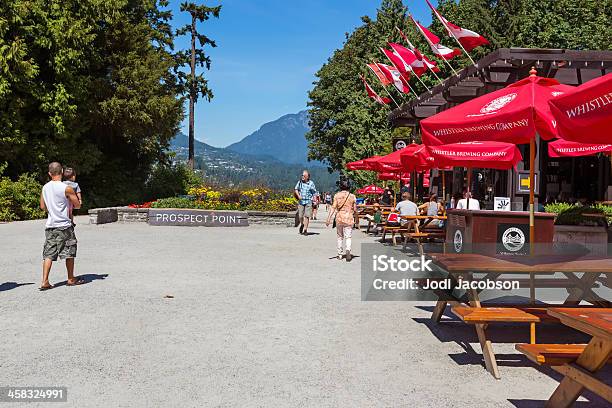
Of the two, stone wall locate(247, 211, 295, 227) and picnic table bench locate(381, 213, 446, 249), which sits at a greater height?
picnic table bench locate(381, 213, 446, 249)

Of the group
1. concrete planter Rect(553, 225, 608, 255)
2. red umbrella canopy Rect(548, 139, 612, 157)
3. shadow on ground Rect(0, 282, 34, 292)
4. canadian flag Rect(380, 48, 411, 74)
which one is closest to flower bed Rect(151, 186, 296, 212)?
canadian flag Rect(380, 48, 411, 74)

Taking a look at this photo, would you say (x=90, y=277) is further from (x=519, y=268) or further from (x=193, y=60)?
(x=193, y=60)

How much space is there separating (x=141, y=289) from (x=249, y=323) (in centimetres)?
260

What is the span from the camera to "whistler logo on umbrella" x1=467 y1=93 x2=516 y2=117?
5816mm

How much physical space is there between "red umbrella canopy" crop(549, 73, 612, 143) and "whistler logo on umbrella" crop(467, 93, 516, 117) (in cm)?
140

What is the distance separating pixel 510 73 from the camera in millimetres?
14930

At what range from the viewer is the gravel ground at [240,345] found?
4223 mm

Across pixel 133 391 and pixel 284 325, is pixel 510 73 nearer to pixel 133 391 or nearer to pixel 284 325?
pixel 284 325

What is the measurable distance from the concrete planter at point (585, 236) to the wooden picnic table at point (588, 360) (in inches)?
275

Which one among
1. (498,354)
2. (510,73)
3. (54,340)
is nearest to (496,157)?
(498,354)

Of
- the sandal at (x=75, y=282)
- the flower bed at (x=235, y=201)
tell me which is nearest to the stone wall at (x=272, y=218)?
the flower bed at (x=235, y=201)

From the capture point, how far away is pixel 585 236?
10.3 m

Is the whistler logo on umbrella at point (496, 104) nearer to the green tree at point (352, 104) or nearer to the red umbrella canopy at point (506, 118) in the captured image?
the red umbrella canopy at point (506, 118)

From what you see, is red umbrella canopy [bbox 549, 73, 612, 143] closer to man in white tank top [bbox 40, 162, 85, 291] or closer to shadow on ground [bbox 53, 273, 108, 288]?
man in white tank top [bbox 40, 162, 85, 291]
